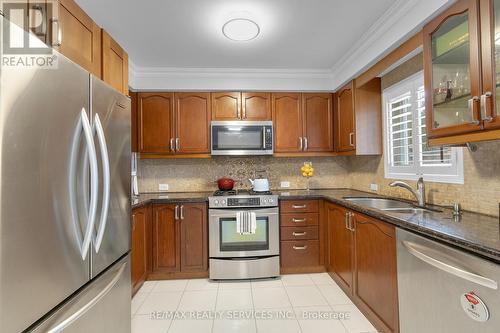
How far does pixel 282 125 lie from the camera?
131 inches

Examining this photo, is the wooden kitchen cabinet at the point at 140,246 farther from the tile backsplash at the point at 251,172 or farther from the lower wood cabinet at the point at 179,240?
the tile backsplash at the point at 251,172

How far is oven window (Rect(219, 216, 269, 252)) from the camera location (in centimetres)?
284

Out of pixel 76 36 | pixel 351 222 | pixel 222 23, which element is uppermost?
pixel 222 23

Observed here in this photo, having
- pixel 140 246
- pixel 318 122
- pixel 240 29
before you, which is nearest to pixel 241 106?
pixel 318 122

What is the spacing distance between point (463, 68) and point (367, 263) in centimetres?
142

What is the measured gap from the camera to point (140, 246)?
256 centimetres

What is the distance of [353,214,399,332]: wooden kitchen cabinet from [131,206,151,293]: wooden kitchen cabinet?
195 cm

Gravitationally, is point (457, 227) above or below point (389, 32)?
below

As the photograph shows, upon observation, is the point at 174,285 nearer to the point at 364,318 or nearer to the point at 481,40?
the point at 364,318

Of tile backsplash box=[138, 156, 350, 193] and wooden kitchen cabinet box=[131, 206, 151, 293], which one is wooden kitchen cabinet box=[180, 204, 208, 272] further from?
tile backsplash box=[138, 156, 350, 193]

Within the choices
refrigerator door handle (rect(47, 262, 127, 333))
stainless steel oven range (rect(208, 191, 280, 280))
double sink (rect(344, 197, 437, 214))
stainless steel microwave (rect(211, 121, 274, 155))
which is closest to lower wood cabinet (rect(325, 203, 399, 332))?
double sink (rect(344, 197, 437, 214))

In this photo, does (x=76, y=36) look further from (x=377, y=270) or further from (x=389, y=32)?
(x=377, y=270)

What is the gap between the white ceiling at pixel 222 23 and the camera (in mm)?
1914

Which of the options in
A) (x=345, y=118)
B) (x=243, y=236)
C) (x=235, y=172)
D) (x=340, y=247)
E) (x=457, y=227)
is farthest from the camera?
(x=235, y=172)
